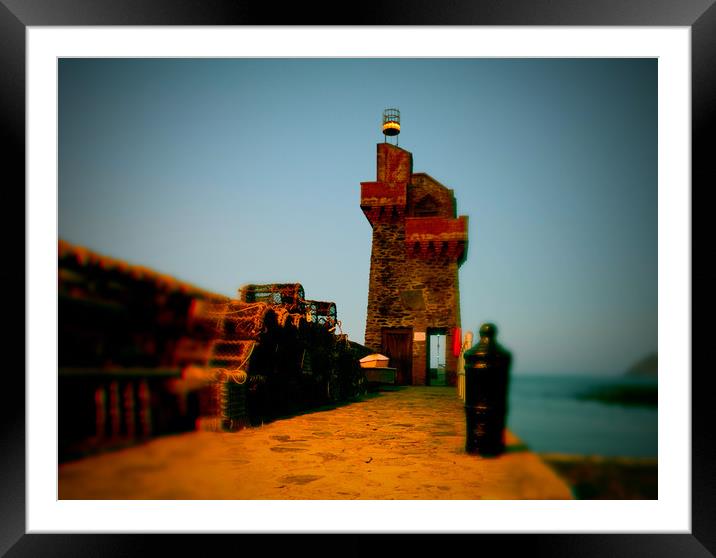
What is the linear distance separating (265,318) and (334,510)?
4122mm

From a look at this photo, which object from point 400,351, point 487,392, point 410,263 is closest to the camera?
point 487,392

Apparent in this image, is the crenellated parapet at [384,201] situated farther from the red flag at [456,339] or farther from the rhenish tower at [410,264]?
the red flag at [456,339]

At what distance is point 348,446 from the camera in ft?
17.6

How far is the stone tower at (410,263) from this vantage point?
722 inches

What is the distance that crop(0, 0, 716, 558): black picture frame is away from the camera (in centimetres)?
313

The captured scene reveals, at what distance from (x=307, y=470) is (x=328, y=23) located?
3.70 metres

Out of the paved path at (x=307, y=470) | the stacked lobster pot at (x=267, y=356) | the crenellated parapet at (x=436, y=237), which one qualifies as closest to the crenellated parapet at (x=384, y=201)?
the crenellated parapet at (x=436, y=237)

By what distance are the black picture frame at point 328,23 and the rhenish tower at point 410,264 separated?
14.6 metres

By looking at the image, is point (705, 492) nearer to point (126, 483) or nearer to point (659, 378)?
point (659, 378)

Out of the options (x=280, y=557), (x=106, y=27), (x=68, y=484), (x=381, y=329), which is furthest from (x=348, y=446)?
(x=381, y=329)

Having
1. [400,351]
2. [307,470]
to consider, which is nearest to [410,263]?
[400,351]

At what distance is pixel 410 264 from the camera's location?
1908cm

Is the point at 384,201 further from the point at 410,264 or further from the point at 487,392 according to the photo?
the point at 487,392

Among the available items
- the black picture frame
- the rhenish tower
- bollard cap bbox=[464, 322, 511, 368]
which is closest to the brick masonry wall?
the rhenish tower
